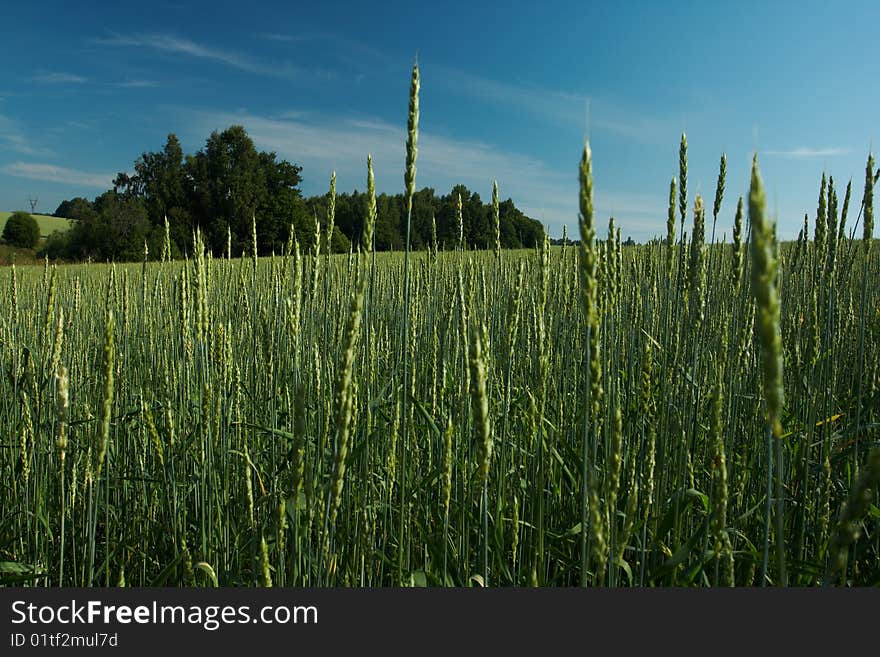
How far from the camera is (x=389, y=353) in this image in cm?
230

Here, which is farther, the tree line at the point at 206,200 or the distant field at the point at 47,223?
the distant field at the point at 47,223

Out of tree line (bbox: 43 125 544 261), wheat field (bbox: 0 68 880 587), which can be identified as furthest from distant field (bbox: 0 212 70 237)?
wheat field (bbox: 0 68 880 587)

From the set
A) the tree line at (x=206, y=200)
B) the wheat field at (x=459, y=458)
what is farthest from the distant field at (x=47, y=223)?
the wheat field at (x=459, y=458)

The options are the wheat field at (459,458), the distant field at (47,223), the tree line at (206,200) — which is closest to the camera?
the wheat field at (459,458)

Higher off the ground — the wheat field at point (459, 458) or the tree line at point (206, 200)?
the tree line at point (206, 200)

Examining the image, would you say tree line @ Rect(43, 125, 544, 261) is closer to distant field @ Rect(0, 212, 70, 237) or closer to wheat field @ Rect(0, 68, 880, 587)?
distant field @ Rect(0, 212, 70, 237)

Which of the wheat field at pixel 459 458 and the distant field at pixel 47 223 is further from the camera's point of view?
the distant field at pixel 47 223

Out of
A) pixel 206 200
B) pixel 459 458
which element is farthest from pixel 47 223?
pixel 459 458

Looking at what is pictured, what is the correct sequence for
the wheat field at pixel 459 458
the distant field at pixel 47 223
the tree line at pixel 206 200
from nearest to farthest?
the wheat field at pixel 459 458 → the tree line at pixel 206 200 → the distant field at pixel 47 223

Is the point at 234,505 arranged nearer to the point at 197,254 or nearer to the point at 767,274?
the point at 197,254

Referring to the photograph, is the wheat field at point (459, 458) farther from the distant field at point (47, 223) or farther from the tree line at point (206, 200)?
the distant field at point (47, 223)

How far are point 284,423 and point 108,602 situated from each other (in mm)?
1086

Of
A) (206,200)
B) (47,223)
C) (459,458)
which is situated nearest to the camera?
(459,458)

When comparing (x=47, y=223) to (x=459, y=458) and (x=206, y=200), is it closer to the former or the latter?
Answer: (x=206, y=200)
